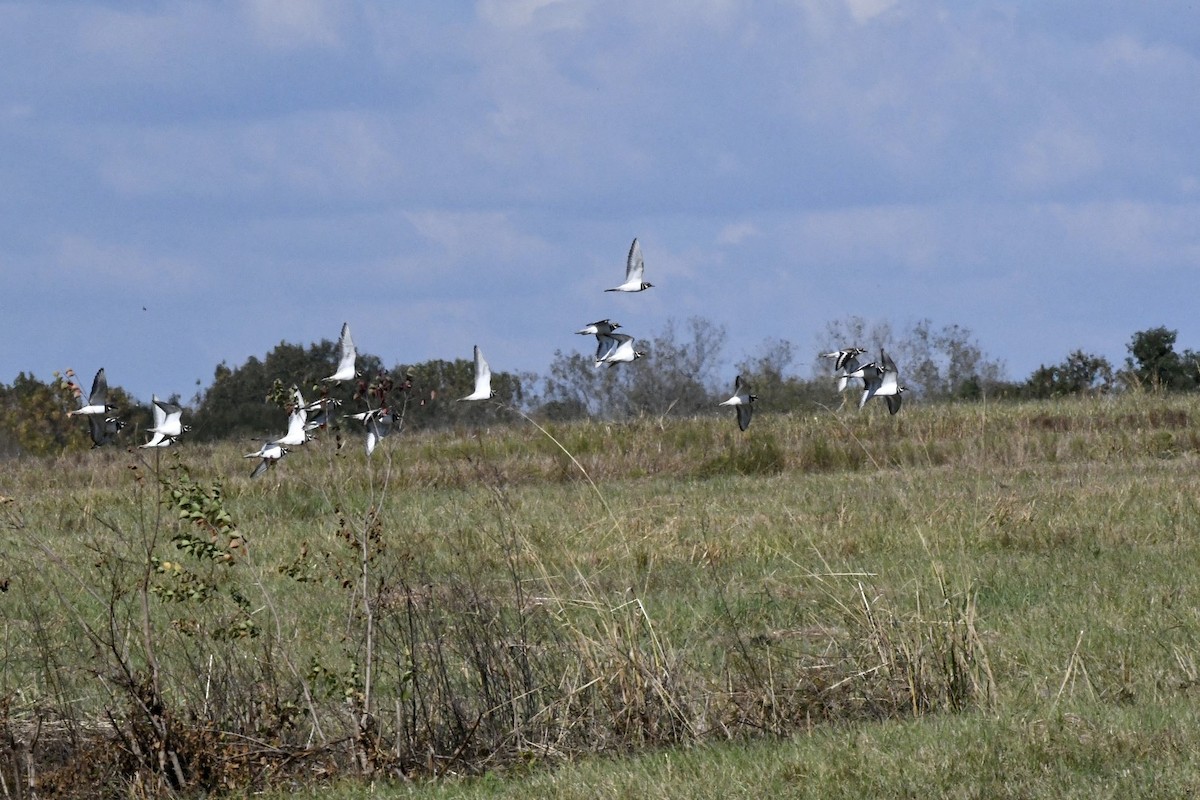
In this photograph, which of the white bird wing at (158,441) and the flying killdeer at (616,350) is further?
the white bird wing at (158,441)

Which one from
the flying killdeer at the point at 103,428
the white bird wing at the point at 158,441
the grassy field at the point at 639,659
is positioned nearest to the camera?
the grassy field at the point at 639,659

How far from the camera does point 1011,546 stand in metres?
11.6

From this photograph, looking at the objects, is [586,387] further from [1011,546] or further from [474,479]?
[1011,546]

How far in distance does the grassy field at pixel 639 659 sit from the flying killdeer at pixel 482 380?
2.39 feet

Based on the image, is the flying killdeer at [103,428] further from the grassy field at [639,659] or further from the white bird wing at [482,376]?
the white bird wing at [482,376]

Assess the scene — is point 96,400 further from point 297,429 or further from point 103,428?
point 297,429

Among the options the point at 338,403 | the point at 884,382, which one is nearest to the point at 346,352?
the point at 338,403

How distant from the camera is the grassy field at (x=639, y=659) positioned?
19.0 feet

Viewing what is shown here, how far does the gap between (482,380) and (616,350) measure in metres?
0.64

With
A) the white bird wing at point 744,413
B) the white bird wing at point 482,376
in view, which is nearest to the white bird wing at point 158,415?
the white bird wing at point 482,376

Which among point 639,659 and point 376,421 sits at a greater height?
point 376,421

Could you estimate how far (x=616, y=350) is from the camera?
20.8 ft

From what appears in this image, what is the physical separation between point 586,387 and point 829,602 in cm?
3326

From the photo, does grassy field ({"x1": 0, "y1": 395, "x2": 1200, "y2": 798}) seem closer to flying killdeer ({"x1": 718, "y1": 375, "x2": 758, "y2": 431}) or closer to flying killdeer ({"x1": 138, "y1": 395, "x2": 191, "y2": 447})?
flying killdeer ({"x1": 138, "y1": 395, "x2": 191, "y2": 447})
